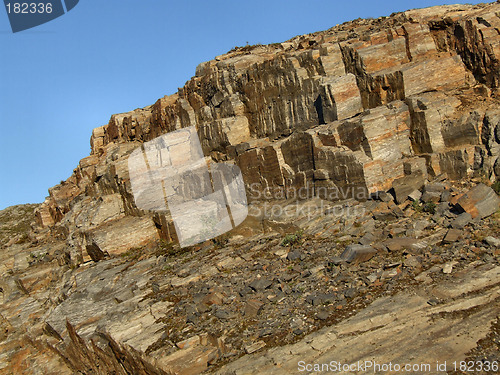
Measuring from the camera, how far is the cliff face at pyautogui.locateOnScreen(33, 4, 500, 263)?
1527 centimetres

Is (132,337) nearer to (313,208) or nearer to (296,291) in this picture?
(296,291)

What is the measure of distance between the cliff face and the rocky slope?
79 millimetres

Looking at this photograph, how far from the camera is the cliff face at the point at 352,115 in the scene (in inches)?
601

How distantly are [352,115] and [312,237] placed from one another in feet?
22.1

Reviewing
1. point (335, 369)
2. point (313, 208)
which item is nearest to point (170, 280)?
point (313, 208)

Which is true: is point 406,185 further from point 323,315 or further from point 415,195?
point 323,315

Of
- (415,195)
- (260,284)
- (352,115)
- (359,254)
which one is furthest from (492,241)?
(352,115)

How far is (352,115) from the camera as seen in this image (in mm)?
17750

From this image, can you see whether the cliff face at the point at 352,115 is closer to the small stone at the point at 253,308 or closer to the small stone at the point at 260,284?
the small stone at the point at 260,284

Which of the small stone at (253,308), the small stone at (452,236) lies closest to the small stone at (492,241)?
the small stone at (452,236)

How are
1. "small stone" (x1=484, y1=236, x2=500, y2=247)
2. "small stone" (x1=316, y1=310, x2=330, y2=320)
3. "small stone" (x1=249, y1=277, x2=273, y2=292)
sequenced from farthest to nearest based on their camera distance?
1. "small stone" (x1=249, y1=277, x2=273, y2=292)
2. "small stone" (x1=484, y1=236, x2=500, y2=247)
3. "small stone" (x1=316, y1=310, x2=330, y2=320)

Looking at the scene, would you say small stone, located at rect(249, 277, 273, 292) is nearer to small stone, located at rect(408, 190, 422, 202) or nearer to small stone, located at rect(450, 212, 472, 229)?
small stone, located at rect(450, 212, 472, 229)

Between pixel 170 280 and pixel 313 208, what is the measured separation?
20.1 ft

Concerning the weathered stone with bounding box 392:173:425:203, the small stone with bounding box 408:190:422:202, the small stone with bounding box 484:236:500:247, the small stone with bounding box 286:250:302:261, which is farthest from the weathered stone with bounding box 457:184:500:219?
the small stone with bounding box 286:250:302:261
